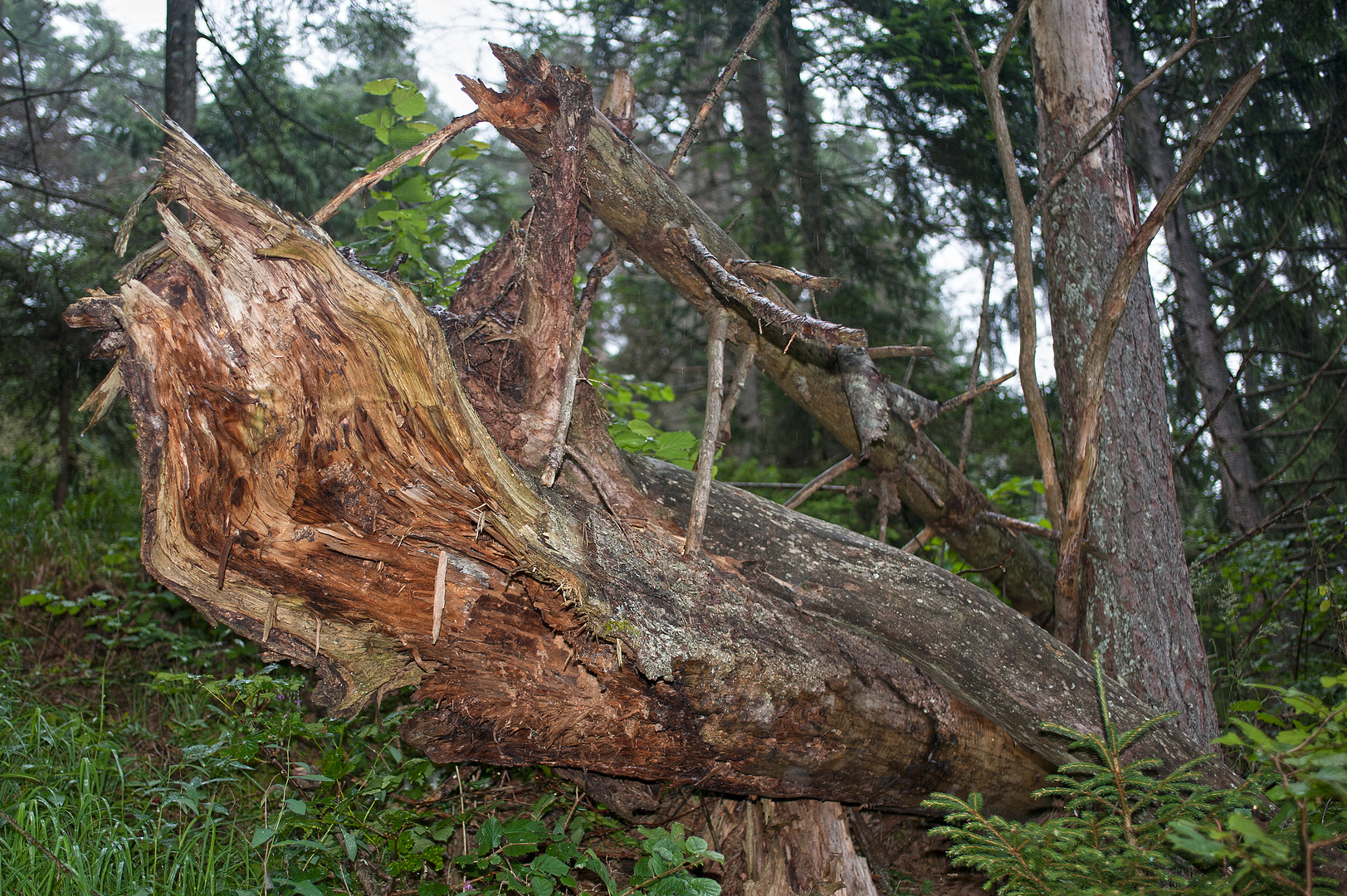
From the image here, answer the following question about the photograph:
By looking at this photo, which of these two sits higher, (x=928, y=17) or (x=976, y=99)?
(x=928, y=17)

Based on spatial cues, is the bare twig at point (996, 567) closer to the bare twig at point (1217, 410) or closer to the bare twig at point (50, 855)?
the bare twig at point (1217, 410)

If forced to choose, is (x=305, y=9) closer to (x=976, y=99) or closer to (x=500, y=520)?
(x=976, y=99)

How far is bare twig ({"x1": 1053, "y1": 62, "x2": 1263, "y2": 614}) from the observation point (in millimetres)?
2791

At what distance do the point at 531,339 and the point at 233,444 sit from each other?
95 centimetres

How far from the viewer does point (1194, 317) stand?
6.90 meters

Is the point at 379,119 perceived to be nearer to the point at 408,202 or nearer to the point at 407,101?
the point at 407,101

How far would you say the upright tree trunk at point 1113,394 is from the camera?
321 centimetres

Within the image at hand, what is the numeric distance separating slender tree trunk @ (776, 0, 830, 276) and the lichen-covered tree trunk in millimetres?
5231

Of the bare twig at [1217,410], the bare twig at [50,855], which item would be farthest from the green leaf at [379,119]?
the bare twig at [1217,410]

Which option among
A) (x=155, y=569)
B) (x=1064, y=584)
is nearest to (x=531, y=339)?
(x=155, y=569)

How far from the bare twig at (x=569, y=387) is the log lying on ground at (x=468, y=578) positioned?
0.12 m

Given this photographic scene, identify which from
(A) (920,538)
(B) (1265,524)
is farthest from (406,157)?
(B) (1265,524)

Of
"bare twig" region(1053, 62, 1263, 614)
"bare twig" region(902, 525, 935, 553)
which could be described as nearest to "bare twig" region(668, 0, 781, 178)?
"bare twig" region(1053, 62, 1263, 614)

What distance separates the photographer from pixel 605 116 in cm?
282
